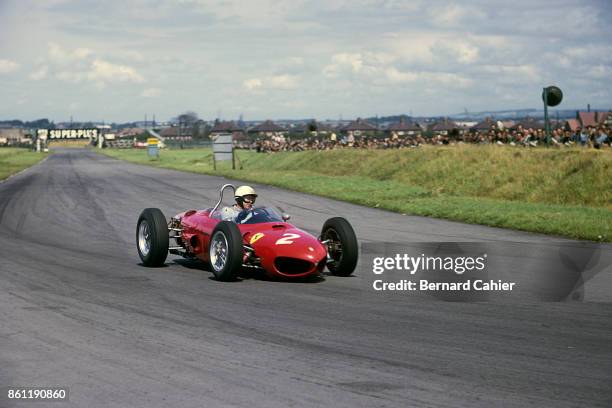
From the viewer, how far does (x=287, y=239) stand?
40.2ft

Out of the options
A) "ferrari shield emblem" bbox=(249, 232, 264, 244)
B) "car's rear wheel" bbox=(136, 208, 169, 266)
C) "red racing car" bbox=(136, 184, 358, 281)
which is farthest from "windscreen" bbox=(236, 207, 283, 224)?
"car's rear wheel" bbox=(136, 208, 169, 266)

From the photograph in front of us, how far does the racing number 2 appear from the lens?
40.1ft

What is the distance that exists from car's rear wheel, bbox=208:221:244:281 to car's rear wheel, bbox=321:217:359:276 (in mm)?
1570

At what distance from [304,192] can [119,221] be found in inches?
501

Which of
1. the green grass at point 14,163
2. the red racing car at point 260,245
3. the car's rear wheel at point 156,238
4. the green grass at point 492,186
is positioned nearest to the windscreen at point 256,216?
the red racing car at point 260,245

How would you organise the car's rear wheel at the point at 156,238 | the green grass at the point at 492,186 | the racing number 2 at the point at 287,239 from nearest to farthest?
the racing number 2 at the point at 287,239 → the car's rear wheel at the point at 156,238 → the green grass at the point at 492,186

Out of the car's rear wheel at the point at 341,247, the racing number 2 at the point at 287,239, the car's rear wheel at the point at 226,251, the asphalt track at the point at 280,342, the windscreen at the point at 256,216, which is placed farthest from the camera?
the windscreen at the point at 256,216

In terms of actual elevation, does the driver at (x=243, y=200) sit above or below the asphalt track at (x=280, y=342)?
above

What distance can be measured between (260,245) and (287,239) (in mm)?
420

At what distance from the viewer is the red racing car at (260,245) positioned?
1215 cm

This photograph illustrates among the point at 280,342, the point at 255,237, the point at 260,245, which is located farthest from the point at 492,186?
the point at 280,342

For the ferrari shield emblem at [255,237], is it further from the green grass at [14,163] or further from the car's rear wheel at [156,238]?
the green grass at [14,163]

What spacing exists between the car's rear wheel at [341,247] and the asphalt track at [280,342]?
258mm

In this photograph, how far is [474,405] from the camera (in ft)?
20.2
